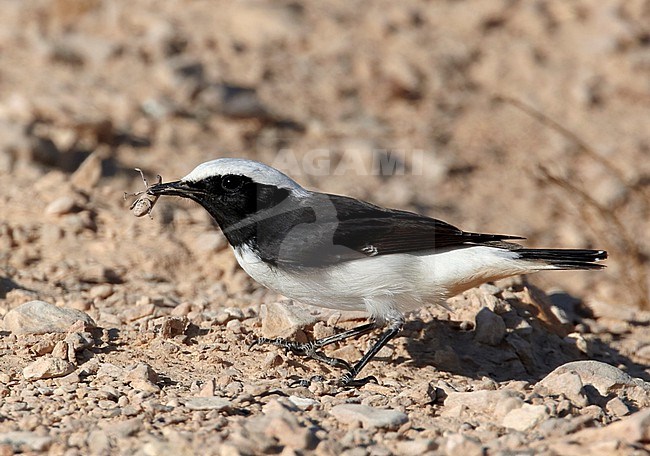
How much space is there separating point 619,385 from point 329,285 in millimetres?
1708

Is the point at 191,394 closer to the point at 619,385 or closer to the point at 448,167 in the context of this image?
the point at 619,385

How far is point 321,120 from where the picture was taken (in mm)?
10695

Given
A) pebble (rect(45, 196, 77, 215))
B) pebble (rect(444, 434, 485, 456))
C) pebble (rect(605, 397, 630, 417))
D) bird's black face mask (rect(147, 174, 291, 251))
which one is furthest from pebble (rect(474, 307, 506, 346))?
pebble (rect(45, 196, 77, 215))

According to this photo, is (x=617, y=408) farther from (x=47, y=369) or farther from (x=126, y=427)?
(x=47, y=369)

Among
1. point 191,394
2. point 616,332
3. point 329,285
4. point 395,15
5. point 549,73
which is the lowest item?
point 616,332

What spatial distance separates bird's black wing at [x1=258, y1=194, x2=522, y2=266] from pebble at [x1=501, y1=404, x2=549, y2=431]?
1.36m

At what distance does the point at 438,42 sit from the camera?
1208 centimetres

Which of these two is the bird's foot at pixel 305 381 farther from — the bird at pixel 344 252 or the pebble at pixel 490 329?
the pebble at pixel 490 329

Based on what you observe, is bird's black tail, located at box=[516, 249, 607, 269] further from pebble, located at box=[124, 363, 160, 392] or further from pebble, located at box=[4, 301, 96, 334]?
pebble, located at box=[4, 301, 96, 334]

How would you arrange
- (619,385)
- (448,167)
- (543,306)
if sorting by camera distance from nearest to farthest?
1. (619,385)
2. (543,306)
3. (448,167)

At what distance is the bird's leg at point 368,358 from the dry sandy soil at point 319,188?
0.45 feet

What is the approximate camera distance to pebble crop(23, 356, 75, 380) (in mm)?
4832

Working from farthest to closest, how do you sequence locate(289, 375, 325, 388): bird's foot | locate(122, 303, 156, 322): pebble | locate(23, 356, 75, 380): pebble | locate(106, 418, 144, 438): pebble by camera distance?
locate(122, 303, 156, 322): pebble, locate(289, 375, 325, 388): bird's foot, locate(23, 356, 75, 380): pebble, locate(106, 418, 144, 438): pebble

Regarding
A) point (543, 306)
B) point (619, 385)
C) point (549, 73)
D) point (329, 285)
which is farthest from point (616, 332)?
point (549, 73)
